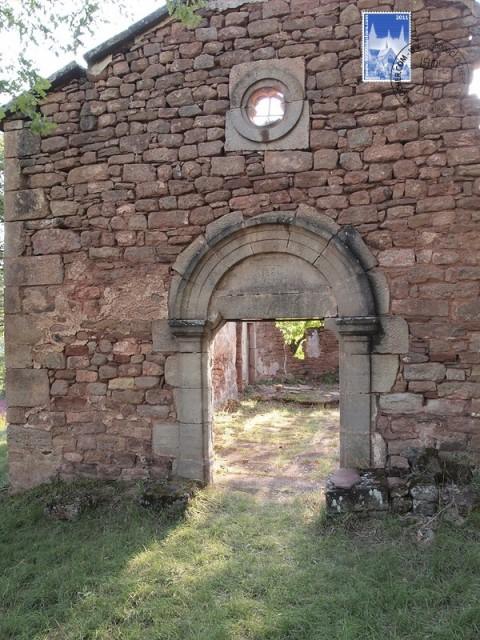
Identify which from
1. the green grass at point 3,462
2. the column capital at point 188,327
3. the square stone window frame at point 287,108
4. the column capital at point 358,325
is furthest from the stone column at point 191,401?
the green grass at point 3,462

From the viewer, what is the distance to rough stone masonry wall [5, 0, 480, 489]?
14.8 feet

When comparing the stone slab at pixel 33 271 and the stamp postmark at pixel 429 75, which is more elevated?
the stamp postmark at pixel 429 75

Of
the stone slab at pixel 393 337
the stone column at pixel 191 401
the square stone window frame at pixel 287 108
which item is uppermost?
the square stone window frame at pixel 287 108

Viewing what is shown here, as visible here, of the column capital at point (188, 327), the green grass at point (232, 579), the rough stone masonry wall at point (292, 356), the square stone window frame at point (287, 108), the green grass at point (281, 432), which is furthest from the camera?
the rough stone masonry wall at point (292, 356)

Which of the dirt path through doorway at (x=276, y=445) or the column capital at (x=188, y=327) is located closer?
the column capital at (x=188, y=327)

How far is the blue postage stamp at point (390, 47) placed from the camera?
4598 mm

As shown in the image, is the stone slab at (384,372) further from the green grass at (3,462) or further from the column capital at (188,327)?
the green grass at (3,462)

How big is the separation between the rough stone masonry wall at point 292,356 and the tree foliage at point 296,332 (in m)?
0.21

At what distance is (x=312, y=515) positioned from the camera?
4.54 meters

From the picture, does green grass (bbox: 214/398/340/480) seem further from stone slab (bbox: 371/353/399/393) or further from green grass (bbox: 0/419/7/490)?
green grass (bbox: 0/419/7/490)

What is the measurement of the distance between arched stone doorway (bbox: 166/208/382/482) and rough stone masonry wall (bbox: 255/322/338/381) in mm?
10166

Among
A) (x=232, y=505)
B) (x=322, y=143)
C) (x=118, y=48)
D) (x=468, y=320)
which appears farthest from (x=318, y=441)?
(x=118, y=48)

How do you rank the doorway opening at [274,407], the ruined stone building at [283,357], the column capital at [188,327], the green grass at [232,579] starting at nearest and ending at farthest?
the green grass at [232,579]
the column capital at [188,327]
the doorway opening at [274,407]
the ruined stone building at [283,357]

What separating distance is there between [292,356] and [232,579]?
12.2 meters
